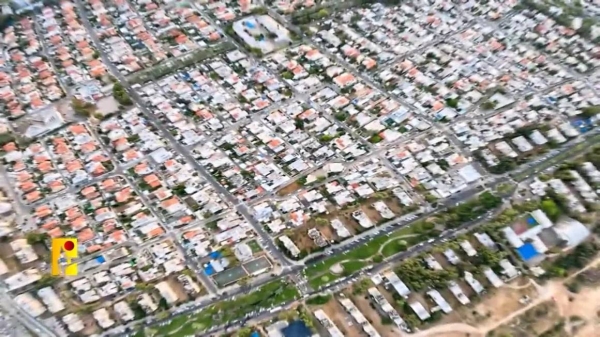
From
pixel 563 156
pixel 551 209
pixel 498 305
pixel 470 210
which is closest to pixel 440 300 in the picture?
pixel 498 305

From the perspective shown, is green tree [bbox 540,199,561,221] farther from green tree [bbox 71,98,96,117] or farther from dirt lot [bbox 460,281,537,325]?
green tree [bbox 71,98,96,117]

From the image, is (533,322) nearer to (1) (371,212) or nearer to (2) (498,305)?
(2) (498,305)

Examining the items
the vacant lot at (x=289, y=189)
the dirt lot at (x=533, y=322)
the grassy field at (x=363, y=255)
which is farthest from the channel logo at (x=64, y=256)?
the dirt lot at (x=533, y=322)

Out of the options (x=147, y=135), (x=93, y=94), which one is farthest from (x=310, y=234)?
(x=93, y=94)

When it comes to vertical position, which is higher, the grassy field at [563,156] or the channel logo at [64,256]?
the grassy field at [563,156]

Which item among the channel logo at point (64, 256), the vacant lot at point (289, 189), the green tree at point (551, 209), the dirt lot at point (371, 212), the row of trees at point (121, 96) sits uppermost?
the green tree at point (551, 209)

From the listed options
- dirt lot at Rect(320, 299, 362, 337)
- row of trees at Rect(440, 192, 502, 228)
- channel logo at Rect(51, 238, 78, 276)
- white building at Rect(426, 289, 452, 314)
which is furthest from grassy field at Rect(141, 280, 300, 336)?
row of trees at Rect(440, 192, 502, 228)

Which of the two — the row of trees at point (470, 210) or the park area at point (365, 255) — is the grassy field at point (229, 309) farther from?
the row of trees at point (470, 210)
